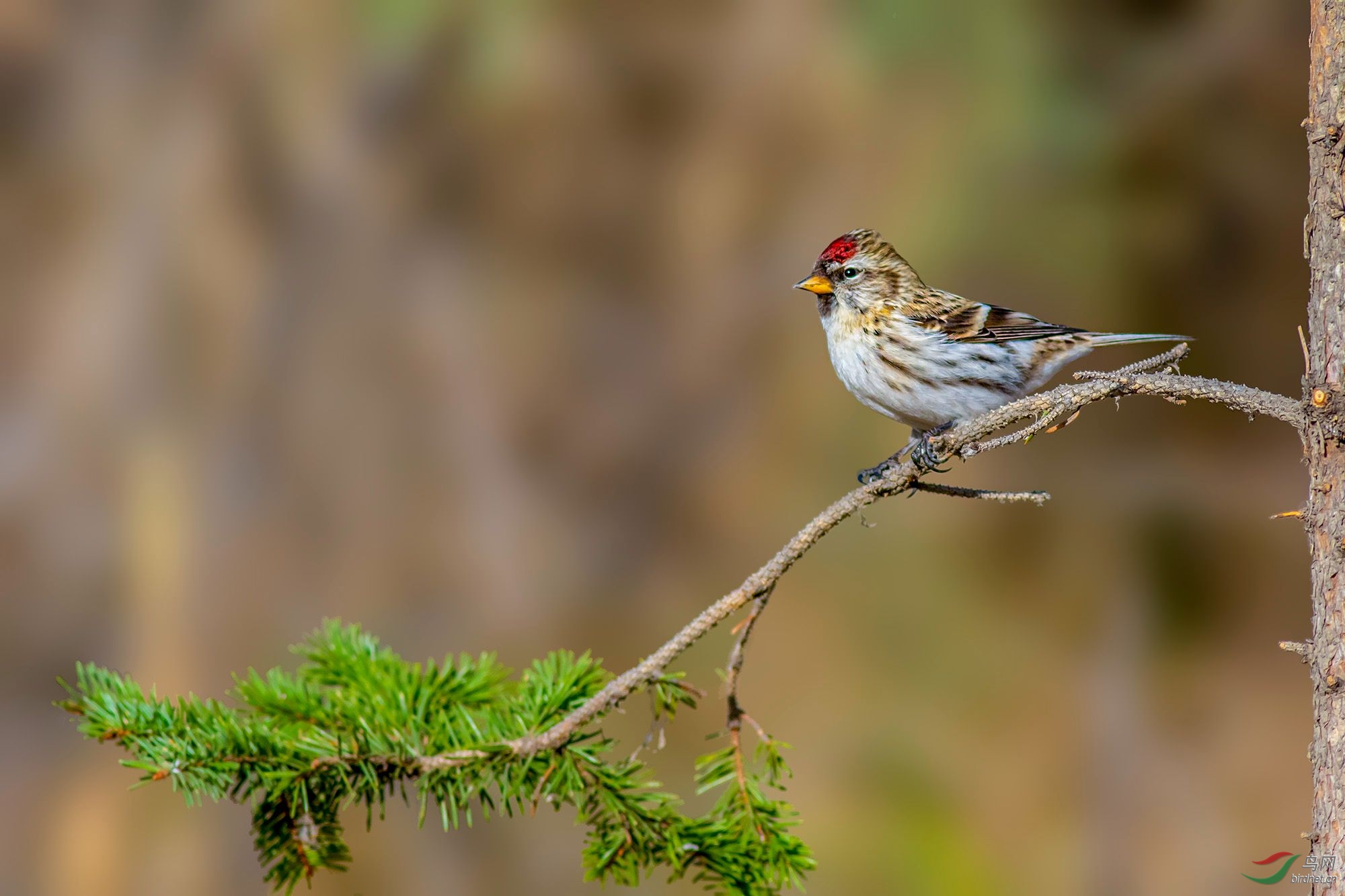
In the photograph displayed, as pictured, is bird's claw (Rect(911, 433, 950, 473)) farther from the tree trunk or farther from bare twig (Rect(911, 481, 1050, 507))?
the tree trunk

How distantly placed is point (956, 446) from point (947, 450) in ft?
0.04

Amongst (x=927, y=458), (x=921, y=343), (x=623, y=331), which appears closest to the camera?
(x=927, y=458)

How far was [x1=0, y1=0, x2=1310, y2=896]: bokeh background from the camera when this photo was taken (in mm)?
2146

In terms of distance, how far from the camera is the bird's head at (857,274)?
52.5 inches

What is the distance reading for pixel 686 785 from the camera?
89.2 inches

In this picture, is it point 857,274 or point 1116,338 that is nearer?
point 1116,338

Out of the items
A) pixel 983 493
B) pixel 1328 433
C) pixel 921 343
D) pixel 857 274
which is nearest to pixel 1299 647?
pixel 1328 433

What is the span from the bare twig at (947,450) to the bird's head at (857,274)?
47 centimetres

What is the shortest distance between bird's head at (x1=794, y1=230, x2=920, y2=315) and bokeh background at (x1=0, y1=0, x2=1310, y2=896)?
81 cm

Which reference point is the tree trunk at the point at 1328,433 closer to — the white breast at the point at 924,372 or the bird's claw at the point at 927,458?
the bird's claw at the point at 927,458

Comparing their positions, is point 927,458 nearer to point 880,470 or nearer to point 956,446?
point 956,446

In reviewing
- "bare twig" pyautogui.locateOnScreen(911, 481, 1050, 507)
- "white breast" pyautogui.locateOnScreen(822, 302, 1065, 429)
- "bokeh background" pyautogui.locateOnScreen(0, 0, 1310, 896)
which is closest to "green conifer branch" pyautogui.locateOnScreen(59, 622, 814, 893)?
"bare twig" pyautogui.locateOnScreen(911, 481, 1050, 507)

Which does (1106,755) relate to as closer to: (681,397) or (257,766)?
(681,397)

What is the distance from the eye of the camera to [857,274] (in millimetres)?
1344
